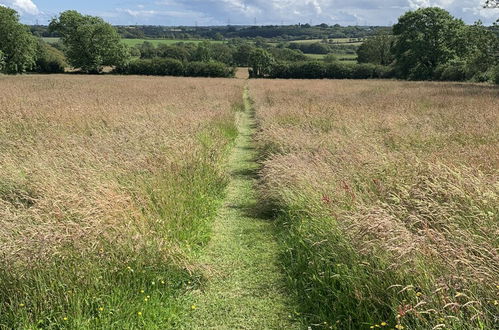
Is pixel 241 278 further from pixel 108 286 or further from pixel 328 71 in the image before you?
pixel 328 71

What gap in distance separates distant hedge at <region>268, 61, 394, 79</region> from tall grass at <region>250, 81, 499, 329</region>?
48.9m

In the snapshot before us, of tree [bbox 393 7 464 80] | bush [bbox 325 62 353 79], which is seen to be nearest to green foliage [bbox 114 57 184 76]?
bush [bbox 325 62 353 79]

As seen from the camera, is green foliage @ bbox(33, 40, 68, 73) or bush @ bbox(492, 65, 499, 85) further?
green foliage @ bbox(33, 40, 68, 73)

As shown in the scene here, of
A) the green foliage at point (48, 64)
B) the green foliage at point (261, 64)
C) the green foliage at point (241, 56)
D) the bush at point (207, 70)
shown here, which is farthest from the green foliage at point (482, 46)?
the green foliage at point (241, 56)

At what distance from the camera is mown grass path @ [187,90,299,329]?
4.01 metres

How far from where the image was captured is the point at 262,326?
390cm

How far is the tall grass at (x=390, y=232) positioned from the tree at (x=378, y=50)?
66.1 m

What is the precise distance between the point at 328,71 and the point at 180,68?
74.7 feet

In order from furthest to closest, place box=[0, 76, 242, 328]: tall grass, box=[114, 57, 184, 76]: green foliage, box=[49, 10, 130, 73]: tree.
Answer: box=[49, 10, 130, 73]: tree → box=[114, 57, 184, 76]: green foliage → box=[0, 76, 242, 328]: tall grass

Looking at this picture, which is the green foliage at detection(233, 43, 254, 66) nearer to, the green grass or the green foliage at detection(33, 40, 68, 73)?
the green foliage at detection(33, 40, 68, 73)

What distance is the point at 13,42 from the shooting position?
162 feet

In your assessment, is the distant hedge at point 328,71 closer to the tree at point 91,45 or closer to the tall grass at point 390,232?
the tree at point 91,45

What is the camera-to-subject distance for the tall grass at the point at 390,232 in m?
3.08

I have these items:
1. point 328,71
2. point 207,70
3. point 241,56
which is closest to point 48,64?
point 207,70
